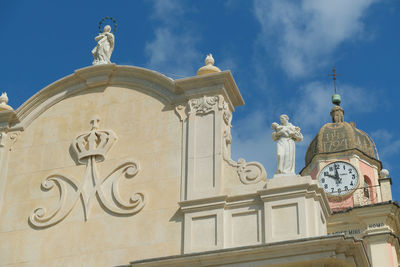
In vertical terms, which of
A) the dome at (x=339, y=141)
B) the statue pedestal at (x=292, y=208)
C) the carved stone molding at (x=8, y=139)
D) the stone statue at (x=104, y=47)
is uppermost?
the dome at (x=339, y=141)

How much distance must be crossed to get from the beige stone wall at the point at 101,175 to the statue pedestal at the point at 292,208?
5.79ft

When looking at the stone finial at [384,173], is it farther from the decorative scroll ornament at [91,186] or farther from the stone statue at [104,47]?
the decorative scroll ornament at [91,186]

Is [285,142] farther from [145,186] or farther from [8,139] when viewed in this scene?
[8,139]

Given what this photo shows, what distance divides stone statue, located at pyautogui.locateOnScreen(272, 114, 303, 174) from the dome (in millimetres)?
18249

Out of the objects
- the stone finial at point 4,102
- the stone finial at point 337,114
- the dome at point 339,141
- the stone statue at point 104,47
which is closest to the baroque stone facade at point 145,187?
the stone finial at point 4,102

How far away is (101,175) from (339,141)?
1940 cm

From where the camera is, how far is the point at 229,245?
17438mm

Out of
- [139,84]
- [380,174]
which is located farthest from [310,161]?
[139,84]

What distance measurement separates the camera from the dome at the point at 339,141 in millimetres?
36812

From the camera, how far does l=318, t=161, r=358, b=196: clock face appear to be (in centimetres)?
3512

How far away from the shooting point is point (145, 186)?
18719 millimetres

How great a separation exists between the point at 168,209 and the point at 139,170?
45.2 inches

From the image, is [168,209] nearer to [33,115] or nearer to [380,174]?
[33,115]

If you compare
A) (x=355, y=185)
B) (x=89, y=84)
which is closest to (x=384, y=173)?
(x=355, y=185)
